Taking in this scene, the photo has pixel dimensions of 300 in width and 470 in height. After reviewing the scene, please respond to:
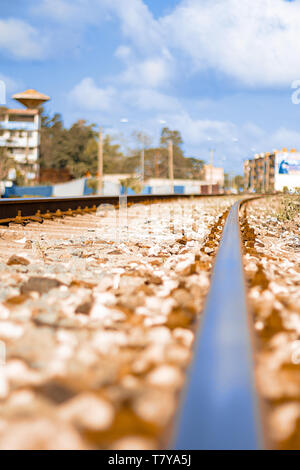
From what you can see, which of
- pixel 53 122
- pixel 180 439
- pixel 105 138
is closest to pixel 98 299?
pixel 180 439

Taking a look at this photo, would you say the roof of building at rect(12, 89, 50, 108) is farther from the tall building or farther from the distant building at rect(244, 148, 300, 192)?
the distant building at rect(244, 148, 300, 192)

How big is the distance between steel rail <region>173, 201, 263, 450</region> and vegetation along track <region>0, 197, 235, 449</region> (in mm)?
122

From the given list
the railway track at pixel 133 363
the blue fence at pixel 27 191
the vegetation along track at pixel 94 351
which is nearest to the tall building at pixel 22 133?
the blue fence at pixel 27 191

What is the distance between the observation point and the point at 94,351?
2.23 meters

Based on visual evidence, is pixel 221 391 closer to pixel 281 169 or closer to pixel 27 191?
pixel 27 191

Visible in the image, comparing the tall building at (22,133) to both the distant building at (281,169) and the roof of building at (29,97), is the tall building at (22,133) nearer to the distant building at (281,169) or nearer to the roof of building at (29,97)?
the roof of building at (29,97)

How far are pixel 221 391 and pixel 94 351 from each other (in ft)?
2.84

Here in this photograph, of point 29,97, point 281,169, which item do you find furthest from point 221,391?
point 281,169

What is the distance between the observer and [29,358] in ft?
7.11

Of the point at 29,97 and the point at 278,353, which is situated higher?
the point at 29,97

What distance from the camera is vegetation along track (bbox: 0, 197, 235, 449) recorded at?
1501 millimetres

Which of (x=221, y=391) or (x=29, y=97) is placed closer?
(x=221, y=391)

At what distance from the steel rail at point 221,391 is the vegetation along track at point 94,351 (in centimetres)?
12
